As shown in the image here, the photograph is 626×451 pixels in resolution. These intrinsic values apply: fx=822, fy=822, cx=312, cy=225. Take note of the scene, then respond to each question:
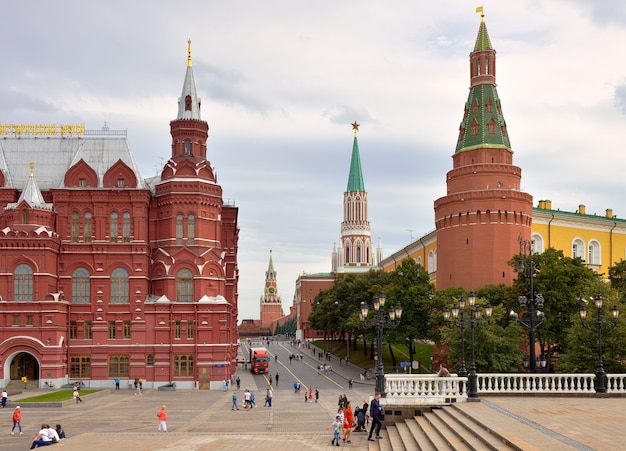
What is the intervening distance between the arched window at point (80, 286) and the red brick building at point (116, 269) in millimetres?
96

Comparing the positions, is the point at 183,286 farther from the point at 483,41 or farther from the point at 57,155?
the point at 483,41

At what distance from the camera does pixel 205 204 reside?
7969cm

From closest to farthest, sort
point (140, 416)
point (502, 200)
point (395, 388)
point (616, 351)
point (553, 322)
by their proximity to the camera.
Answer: point (395, 388), point (140, 416), point (616, 351), point (553, 322), point (502, 200)

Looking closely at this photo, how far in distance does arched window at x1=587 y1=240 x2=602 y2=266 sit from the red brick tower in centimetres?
2024

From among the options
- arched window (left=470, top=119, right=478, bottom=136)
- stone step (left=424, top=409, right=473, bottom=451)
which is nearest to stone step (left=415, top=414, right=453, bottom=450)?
stone step (left=424, top=409, right=473, bottom=451)

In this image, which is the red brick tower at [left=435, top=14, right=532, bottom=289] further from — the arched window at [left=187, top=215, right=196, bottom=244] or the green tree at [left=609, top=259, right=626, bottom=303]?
the arched window at [left=187, top=215, right=196, bottom=244]

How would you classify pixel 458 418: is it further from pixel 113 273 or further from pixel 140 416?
pixel 113 273

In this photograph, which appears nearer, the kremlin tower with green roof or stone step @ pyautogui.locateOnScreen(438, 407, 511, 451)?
stone step @ pyautogui.locateOnScreen(438, 407, 511, 451)

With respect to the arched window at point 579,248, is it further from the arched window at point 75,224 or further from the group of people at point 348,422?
the group of people at point 348,422

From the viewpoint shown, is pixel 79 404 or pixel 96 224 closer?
pixel 79 404

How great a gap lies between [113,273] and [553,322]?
1610 inches

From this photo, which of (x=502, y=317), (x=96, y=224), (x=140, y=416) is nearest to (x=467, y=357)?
(x=502, y=317)

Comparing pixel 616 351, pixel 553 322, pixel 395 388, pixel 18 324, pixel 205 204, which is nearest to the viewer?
pixel 395 388

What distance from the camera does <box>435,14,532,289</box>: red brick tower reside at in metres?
88.8
